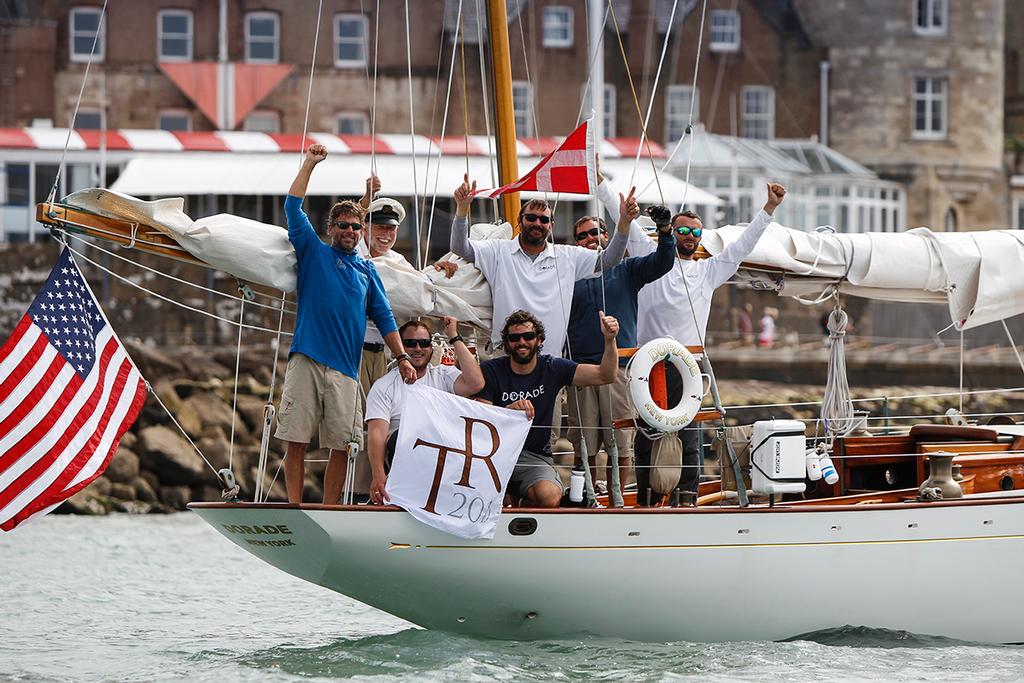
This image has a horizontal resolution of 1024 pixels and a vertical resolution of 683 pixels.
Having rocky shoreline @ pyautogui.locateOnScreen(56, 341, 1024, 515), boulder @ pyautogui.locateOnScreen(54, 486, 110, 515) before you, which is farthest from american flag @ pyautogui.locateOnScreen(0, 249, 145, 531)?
boulder @ pyautogui.locateOnScreen(54, 486, 110, 515)

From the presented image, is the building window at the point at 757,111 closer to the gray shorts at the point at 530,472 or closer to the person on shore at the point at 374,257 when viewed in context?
the person on shore at the point at 374,257

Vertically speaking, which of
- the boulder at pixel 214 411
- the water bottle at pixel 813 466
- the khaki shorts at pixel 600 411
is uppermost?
the khaki shorts at pixel 600 411

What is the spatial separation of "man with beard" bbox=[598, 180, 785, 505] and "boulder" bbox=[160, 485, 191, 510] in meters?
13.5

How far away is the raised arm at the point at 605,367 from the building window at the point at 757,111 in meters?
34.8

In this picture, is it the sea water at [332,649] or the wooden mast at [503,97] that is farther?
the wooden mast at [503,97]

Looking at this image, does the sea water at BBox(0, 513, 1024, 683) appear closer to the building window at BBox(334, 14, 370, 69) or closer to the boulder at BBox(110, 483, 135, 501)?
the boulder at BBox(110, 483, 135, 501)

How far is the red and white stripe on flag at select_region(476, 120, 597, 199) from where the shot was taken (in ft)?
33.9

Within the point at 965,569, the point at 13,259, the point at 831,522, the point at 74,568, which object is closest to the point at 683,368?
the point at 831,522

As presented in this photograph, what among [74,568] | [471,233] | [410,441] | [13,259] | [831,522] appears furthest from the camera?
[13,259]

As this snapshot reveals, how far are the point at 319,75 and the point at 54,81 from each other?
639cm

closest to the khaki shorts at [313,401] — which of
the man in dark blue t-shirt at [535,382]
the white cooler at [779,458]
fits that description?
the man in dark blue t-shirt at [535,382]

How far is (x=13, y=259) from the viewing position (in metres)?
31.6

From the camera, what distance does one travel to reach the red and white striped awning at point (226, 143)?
35.7 m

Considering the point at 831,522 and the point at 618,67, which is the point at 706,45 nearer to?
the point at 618,67
